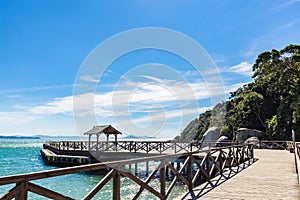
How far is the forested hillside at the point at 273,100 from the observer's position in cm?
2614

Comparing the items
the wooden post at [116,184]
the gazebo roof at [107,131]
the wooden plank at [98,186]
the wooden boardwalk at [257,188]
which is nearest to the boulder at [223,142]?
the gazebo roof at [107,131]

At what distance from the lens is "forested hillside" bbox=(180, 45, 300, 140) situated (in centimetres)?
2614

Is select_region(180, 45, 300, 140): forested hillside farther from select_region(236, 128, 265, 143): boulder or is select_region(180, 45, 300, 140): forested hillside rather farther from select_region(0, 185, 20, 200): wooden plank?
select_region(0, 185, 20, 200): wooden plank

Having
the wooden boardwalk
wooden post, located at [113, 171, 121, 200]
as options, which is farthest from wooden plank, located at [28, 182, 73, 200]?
the wooden boardwalk

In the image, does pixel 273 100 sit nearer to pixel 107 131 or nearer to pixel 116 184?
pixel 107 131

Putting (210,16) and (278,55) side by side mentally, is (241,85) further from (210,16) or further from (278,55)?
(210,16)

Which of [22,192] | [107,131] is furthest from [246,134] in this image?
[22,192]

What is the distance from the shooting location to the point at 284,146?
76.9 ft

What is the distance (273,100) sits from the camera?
3259 cm

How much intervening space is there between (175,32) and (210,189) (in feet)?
29.3

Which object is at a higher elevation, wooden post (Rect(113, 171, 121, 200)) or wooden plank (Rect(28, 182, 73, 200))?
wooden plank (Rect(28, 182, 73, 200))

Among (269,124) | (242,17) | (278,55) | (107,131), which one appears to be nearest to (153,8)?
(242,17)

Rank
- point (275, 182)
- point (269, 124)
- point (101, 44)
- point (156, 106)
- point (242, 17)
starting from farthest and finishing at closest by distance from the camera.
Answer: point (269, 124), point (156, 106), point (242, 17), point (101, 44), point (275, 182)

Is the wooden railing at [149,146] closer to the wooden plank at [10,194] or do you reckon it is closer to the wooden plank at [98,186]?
the wooden plank at [98,186]
